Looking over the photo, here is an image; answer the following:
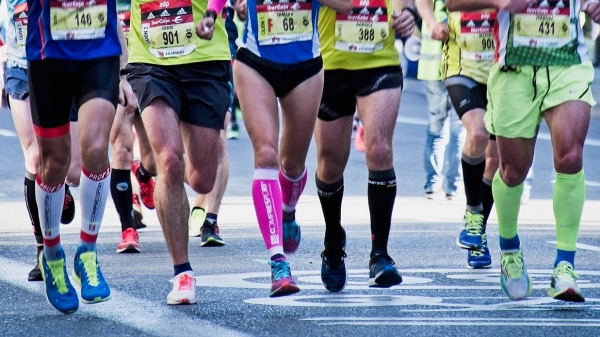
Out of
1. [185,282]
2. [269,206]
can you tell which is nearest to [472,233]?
[269,206]

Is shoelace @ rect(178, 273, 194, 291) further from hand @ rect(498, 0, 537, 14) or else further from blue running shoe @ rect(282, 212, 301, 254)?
hand @ rect(498, 0, 537, 14)

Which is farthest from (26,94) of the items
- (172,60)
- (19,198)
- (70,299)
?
(19,198)

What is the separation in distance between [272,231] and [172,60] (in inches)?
41.5

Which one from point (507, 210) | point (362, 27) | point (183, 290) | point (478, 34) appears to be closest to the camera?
point (183, 290)

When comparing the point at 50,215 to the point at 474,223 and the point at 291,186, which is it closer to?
the point at 291,186

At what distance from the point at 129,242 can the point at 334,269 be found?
2190mm

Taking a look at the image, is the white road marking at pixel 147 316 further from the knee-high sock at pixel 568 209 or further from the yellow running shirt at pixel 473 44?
the yellow running shirt at pixel 473 44

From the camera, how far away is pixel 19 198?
1281 centimetres

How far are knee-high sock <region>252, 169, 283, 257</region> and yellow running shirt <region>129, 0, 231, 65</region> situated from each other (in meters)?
0.76

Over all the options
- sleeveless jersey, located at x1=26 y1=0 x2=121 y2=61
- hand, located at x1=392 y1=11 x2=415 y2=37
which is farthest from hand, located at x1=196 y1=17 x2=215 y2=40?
hand, located at x1=392 y1=11 x2=415 y2=37

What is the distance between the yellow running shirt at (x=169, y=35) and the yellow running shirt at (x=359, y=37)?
0.64 meters

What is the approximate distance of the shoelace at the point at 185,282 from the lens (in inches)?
287

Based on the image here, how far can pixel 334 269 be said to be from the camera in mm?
7852

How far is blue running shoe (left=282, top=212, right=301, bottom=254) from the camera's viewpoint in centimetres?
855
